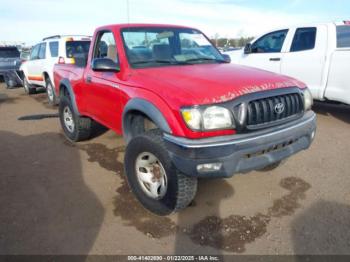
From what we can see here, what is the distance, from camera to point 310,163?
14.4ft

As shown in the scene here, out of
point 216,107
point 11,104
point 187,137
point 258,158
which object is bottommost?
point 11,104

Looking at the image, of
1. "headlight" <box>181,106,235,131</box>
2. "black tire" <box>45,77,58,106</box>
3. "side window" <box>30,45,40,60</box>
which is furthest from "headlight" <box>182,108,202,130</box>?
→ "side window" <box>30,45,40,60</box>

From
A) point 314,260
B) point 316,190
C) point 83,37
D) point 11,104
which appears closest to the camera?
point 314,260

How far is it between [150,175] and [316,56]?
487cm

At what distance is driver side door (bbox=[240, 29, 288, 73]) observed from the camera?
7.20 meters

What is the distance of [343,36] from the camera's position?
247 inches

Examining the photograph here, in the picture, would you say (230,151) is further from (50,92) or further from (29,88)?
(29,88)

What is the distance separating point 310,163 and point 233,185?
1.34 m

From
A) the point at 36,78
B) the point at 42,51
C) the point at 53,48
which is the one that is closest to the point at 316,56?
the point at 53,48

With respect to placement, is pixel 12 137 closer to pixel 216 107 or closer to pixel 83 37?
pixel 83 37

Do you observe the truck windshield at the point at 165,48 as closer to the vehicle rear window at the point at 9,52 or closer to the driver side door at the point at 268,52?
the driver side door at the point at 268,52

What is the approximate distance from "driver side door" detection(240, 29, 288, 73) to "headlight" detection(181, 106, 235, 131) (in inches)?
199

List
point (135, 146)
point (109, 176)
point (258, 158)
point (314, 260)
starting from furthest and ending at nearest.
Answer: point (109, 176), point (135, 146), point (258, 158), point (314, 260)

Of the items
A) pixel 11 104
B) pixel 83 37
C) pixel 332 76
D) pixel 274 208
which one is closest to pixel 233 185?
pixel 274 208
